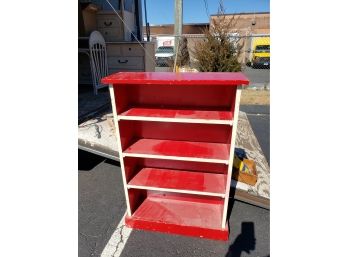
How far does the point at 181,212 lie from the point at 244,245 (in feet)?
2.21

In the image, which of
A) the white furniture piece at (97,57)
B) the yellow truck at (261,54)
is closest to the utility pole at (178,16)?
the white furniture piece at (97,57)

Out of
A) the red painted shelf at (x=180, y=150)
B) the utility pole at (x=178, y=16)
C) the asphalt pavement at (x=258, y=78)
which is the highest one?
the utility pole at (x=178, y=16)

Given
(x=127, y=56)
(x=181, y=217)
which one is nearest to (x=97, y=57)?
(x=127, y=56)

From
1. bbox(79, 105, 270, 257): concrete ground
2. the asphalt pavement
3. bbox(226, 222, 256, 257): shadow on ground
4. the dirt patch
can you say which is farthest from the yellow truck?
bbox(226, 222, 256, 257): shadow on ground

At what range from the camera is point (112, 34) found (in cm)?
523

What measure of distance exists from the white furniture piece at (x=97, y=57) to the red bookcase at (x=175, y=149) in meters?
2.87

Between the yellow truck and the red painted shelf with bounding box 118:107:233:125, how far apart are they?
1643 cm

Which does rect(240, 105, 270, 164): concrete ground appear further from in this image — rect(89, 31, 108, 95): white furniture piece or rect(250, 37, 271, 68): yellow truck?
rect(250, 37, 271, 68): yellow truck

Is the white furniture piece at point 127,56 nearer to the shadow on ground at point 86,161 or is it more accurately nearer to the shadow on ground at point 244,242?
the shadow on ground at point 86,161

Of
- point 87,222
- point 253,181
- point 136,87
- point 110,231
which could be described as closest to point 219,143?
point 253,181

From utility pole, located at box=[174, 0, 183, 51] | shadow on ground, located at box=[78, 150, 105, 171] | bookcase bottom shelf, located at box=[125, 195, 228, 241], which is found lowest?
bookcase bottom shelf, located at box=[125, 195, 228, 241]

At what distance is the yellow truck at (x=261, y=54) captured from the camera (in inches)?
657

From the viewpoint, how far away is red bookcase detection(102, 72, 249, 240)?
1949mm

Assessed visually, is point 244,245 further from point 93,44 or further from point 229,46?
point 229,46
